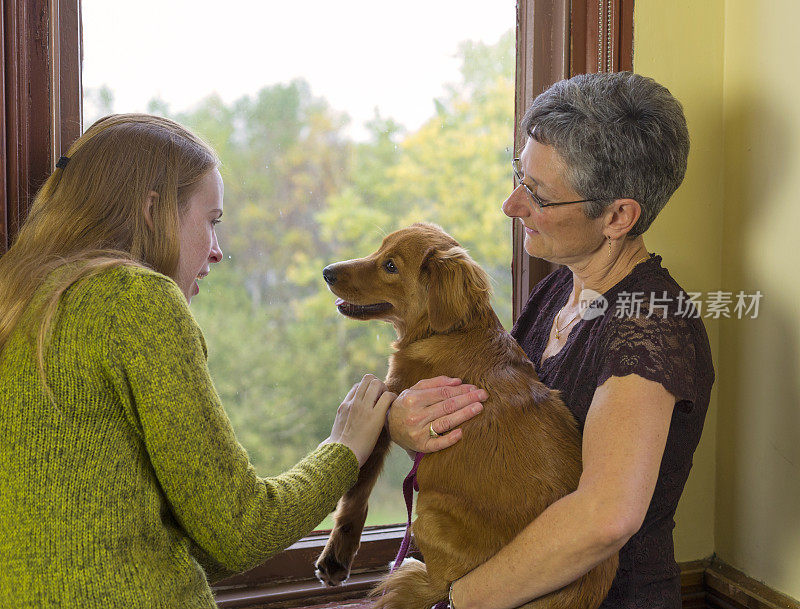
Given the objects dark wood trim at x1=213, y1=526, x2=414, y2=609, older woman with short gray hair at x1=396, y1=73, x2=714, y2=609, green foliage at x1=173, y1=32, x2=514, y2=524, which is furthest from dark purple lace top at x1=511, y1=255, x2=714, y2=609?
dark wood trim at x1=213, y1=526, x2=414, y2=609

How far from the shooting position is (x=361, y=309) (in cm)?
166

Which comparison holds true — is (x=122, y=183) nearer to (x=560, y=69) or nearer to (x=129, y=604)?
(x=129, y=604)

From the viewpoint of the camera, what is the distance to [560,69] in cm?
191

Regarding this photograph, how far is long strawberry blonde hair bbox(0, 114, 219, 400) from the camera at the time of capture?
116cm

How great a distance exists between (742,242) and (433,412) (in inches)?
41.8

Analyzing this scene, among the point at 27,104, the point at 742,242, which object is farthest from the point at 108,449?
the point at 742,242

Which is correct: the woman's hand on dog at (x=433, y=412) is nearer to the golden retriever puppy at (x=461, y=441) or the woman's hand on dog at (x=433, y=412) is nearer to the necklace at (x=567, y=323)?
the golden retriever puppy at (x=461, y=441)

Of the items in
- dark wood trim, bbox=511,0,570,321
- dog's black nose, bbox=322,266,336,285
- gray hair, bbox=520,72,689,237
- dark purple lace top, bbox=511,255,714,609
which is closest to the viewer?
dark purple lace top, bbox=511,255,714,609

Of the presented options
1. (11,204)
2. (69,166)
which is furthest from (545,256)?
(11,204)

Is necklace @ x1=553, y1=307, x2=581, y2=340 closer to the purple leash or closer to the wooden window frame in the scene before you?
the wooden window frame

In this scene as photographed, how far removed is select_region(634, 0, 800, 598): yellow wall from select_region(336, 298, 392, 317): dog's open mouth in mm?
794

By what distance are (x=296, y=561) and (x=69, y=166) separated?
1.12 metres

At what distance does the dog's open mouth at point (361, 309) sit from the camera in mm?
1648

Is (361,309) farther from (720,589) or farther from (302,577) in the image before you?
(720,589)
